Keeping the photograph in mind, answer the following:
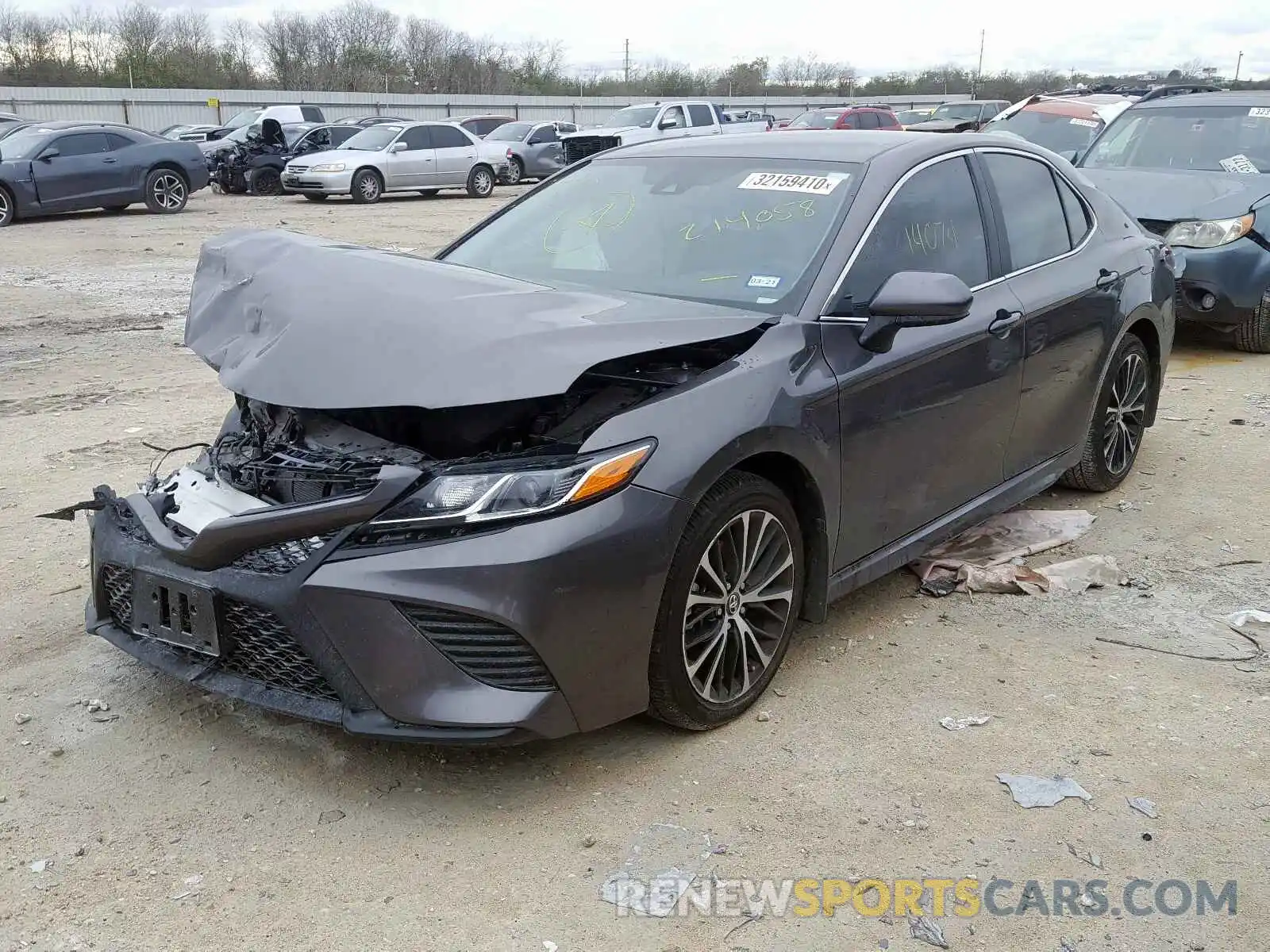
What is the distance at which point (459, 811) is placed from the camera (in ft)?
10.2

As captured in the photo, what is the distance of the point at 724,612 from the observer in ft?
11.2

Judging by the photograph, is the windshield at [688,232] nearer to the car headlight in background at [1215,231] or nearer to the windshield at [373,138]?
the car headlight in background at [1215,231]

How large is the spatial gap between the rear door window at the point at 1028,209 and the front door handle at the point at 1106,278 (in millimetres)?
200

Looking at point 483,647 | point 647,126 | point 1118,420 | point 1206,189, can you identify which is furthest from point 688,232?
point 647,126

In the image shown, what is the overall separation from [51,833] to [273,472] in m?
1.08

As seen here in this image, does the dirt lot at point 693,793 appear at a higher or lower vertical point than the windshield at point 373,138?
lower

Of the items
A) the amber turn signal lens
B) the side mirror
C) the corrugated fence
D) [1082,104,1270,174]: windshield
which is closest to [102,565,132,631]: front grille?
the amber turn signal lens

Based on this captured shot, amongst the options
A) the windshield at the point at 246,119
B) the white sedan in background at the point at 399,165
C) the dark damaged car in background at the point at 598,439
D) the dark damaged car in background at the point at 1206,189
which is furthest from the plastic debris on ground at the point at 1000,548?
the windshield at the point at 246,119

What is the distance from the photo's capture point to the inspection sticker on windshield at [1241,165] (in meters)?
9.02

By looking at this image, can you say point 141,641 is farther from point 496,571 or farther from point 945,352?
point 945,352

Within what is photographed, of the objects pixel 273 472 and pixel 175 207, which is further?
pixel 175 207

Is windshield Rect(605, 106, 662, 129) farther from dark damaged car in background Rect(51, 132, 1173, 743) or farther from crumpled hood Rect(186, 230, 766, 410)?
crumpled hood Rect(186, 230, 766, 410)

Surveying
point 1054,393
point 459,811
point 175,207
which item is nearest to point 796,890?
point 459,811

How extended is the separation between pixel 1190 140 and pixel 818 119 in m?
17.7
